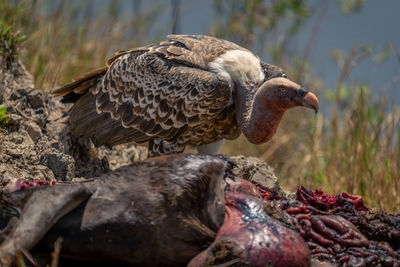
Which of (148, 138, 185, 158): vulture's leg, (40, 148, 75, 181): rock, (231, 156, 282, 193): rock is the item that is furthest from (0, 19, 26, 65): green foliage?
(231, 156, 282, 193): rock

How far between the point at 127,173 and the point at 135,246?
44cm

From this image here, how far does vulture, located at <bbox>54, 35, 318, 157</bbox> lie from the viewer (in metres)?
5.13

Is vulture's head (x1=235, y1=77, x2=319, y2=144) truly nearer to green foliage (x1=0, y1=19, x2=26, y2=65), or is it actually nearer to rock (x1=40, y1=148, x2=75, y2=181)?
rock (x1=40, y1=148, x2=75, y2=181)

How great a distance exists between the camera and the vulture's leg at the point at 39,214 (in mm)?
2721

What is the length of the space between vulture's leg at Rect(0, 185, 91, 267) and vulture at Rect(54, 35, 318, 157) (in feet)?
7.85

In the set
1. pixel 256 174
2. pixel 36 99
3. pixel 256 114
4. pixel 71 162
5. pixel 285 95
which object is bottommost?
pixel 71 162

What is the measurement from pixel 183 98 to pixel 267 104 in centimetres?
80

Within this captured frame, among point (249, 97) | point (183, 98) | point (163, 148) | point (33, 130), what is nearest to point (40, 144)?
point (33, 130)

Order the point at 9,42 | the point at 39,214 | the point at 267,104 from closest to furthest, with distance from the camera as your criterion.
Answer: the point at 39,214, the point at 267,104, the point at 9,42

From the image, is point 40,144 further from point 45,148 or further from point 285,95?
point 285,95

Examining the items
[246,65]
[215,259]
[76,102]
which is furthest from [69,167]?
[215,259]

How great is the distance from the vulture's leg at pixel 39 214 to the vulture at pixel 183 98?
239 centimetres

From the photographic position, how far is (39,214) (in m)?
2.79

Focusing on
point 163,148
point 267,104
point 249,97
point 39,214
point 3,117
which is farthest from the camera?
point 163,148
